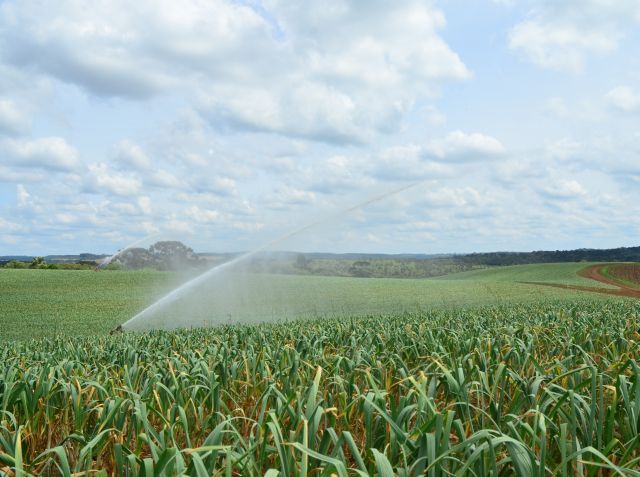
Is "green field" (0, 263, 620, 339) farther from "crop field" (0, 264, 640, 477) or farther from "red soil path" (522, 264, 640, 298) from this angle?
"crop field" (0, 264, 640, 477)

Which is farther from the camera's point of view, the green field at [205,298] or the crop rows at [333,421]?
the green field at [205,298]

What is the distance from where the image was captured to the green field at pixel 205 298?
81.2ft

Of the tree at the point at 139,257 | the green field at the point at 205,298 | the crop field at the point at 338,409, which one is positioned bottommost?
the green field at the point at 205,298

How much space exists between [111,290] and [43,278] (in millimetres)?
7518

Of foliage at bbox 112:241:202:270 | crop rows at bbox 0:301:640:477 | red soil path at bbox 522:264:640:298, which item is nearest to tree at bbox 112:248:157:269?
foliage at bbox 112:241:202:270

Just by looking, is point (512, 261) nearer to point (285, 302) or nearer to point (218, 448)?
point (285, 302)

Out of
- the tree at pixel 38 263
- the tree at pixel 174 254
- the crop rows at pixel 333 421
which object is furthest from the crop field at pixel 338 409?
the tree at pixel 38 263

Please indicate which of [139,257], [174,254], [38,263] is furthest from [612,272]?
[38,263]

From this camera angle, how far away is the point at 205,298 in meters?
30.9

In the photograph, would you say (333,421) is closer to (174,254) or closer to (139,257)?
(174,254)

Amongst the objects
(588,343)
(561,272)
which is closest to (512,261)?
(561,272)

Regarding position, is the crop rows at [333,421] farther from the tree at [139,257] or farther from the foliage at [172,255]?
the tree at [139,257]

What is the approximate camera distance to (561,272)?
61.9m

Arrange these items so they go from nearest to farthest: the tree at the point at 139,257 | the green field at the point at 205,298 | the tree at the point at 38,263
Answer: the tree at the point at 139,257 < the green field at the point at 205,298 < the tree at the point at 38,263
